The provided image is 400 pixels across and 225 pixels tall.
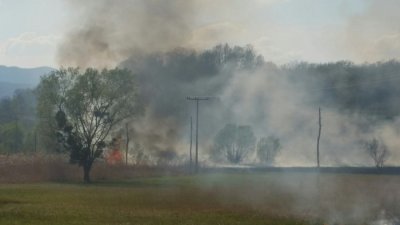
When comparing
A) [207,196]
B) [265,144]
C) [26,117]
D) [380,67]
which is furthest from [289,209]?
[26,117]

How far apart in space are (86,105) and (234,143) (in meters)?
32.3

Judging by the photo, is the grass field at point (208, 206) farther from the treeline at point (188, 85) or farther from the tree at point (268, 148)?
the tree at point (268, 148)

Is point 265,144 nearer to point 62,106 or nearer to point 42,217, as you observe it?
point 62,106

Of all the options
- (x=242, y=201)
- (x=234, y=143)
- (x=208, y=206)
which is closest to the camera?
(x=208, y=206)

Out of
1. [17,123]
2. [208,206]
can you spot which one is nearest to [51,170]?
[208,206]

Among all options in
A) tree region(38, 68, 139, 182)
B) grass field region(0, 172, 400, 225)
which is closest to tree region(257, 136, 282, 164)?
tree region(38, 68, 139, 182)

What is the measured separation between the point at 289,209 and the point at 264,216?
3625 mm

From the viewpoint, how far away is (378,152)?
77438 millimetres

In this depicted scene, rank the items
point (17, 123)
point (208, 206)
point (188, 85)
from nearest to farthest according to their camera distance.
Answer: point (208, 206) → point (188, 85) → point (17, 123)

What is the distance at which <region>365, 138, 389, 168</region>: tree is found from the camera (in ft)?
250

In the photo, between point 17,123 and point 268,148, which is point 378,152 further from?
point 17,123

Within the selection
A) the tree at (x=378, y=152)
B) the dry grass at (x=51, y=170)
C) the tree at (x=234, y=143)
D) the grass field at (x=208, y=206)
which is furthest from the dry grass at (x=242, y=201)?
the tree at (x=234, y=143)

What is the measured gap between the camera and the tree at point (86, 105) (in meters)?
70.6

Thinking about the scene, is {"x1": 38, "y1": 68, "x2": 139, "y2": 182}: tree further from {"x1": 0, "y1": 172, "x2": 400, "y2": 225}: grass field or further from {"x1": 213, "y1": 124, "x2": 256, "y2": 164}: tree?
{"x1": 213, "y1": 124, "x2": 256, "y2": 164}: tree
